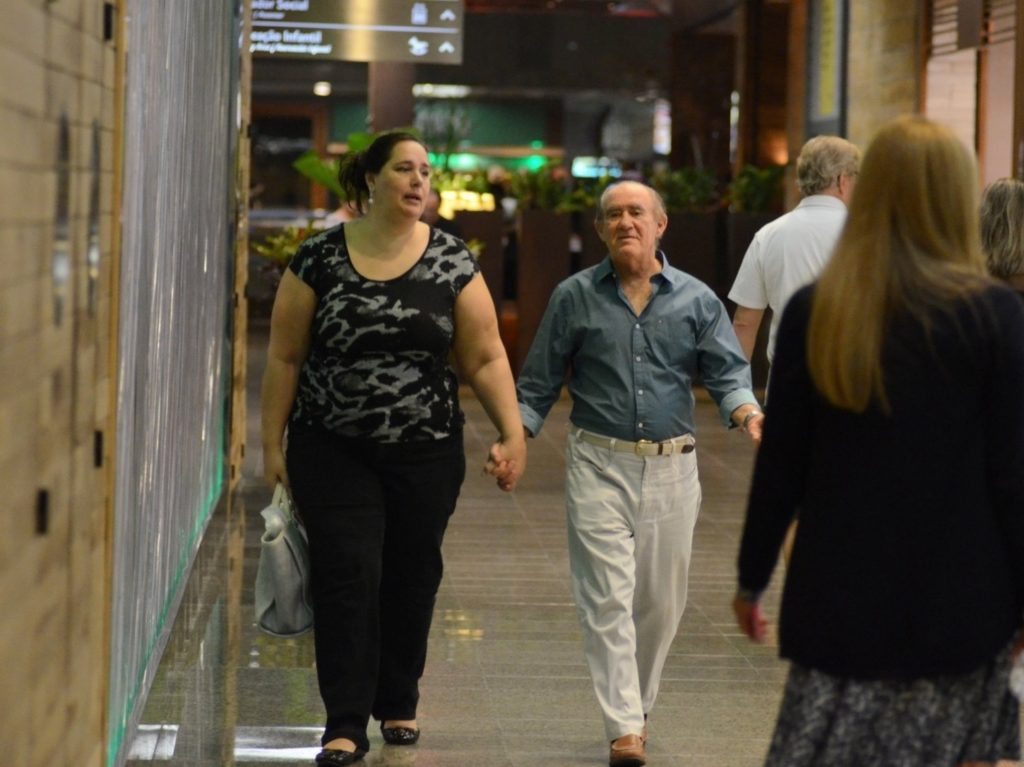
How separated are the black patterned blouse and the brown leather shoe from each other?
0.89 metres

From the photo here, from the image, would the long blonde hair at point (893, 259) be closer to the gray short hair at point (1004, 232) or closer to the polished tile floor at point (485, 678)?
the gray short hair at point (1004, 232)

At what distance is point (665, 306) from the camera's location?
459 centimetres

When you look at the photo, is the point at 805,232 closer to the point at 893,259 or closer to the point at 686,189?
the point at 893,259

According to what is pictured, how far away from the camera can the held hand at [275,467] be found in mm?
4457

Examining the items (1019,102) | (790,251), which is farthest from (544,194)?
(790,251)

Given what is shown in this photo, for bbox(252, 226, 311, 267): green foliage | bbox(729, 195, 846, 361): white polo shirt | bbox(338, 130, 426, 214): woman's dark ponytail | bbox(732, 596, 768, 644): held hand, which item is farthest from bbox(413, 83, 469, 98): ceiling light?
bbox(732, 596, 768, 644): held hand

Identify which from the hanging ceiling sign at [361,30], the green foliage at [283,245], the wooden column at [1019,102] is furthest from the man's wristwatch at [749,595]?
the hanging ceiling sign at [361,30]

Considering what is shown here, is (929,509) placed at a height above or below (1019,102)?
below

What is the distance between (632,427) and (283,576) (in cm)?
94

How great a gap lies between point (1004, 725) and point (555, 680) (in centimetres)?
287

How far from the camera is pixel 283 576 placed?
174 inches

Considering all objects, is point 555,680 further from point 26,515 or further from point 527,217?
point 527,217

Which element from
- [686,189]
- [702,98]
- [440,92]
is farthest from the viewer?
[440,92]

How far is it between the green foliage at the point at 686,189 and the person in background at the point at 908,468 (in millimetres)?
11837
